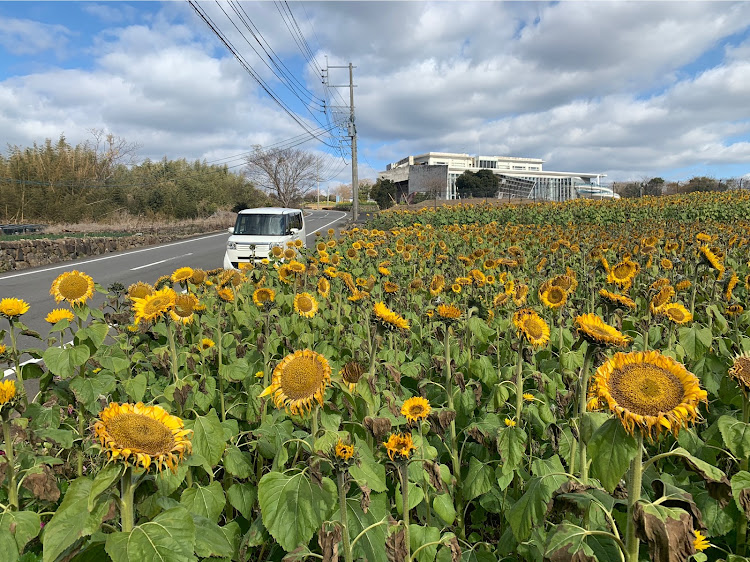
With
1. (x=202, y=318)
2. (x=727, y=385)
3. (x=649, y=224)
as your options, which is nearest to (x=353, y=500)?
(x=727, y=385)

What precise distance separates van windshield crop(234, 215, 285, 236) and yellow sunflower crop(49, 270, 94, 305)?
9821mm

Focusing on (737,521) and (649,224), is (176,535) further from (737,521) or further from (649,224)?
(649,224)

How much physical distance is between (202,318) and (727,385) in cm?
338

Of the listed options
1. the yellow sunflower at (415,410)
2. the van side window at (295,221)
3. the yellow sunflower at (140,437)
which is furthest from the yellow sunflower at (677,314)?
the van side window at (295,221)

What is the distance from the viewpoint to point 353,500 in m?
1.69

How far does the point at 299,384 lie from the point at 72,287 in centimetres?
186

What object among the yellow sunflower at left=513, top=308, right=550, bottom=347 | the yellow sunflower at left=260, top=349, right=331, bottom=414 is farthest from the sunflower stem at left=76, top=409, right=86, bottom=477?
the yellow sunflower at left=513, top=308, right=550, bottom=347

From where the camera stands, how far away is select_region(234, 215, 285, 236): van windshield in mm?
12552

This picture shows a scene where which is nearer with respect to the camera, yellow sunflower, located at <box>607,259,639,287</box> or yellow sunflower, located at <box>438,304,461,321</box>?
yellow sunflower, located at <box>438,304,461,321</box>

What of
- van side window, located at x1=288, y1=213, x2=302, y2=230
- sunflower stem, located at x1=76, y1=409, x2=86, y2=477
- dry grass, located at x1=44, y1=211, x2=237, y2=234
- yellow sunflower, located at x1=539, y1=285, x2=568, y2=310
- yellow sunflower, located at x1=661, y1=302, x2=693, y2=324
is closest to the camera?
sunflower stem, located at x1=76, y1=409, x2=86, y2=477

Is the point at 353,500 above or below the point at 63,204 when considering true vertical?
below

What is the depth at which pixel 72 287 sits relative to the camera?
2680 millimetres

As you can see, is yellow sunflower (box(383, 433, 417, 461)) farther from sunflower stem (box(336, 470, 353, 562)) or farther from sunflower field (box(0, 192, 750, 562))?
sunflower stem (box(336, 470, 353, 562))

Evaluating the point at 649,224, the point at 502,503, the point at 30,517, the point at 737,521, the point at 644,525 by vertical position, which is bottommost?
the point at 502,503
